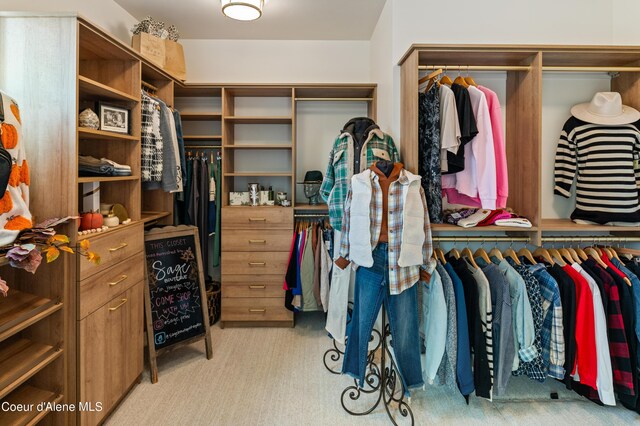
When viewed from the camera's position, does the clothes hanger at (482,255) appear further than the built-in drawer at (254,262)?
No

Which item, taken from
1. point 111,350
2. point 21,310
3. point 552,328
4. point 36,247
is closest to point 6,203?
point 36,247

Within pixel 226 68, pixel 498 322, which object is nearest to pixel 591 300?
pixel 498 322

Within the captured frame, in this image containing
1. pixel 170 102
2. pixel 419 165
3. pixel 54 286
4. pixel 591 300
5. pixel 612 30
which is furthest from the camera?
pixel 170 102

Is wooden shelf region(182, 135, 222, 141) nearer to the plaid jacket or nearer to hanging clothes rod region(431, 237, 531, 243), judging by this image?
the plaid jacket

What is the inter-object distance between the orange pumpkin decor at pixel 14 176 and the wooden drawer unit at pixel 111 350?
0.73 m

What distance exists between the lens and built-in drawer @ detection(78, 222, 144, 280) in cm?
176

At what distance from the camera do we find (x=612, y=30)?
2.47 metres

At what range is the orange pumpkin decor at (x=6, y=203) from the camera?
1.34 m

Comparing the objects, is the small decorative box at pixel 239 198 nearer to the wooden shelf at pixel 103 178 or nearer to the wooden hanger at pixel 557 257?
the wooden shelf at pixel 103 178

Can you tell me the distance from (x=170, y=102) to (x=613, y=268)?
10.8ft

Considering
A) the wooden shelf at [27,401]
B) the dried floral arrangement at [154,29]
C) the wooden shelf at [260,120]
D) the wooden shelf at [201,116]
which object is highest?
the dried floral arrangement at [154,29]

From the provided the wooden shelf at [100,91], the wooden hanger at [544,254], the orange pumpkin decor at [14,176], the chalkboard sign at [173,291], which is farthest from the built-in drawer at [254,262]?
the wooden hanger at [544,254]

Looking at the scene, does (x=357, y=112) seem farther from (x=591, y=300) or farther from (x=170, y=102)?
(x=591, y=300)

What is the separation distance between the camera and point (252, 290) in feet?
10.2
